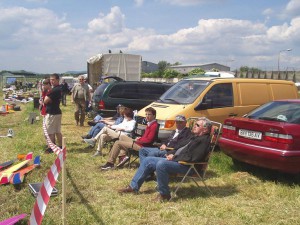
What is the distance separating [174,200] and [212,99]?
12.4ft


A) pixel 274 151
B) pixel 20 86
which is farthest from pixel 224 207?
pixel 20 86

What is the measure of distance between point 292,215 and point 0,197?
14.0ft

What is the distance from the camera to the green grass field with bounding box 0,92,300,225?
16.1 ft

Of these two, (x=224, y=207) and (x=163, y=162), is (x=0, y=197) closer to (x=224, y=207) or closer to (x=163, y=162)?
(x=163, y=162)

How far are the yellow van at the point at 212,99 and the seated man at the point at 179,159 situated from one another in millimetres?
2498

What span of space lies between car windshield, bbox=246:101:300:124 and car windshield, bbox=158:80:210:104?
202 centimetres

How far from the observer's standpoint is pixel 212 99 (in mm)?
8820

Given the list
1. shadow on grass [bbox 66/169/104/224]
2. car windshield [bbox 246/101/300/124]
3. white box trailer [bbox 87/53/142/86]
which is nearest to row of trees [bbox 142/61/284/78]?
white box trailer [bbox 87/53/142/86]

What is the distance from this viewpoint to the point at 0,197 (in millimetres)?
5676

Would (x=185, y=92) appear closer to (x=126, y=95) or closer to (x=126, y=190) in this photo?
(x=126, y=190)

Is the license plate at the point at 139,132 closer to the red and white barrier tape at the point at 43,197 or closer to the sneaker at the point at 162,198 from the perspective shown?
the sneaker at the point at 162,198

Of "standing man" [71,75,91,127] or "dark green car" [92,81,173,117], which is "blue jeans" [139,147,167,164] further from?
"standing man" [71,75,91,127]

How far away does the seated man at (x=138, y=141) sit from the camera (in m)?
6.83

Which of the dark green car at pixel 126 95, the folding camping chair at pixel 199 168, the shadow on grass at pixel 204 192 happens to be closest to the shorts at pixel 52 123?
the shadow on grass at pixel 204 192
